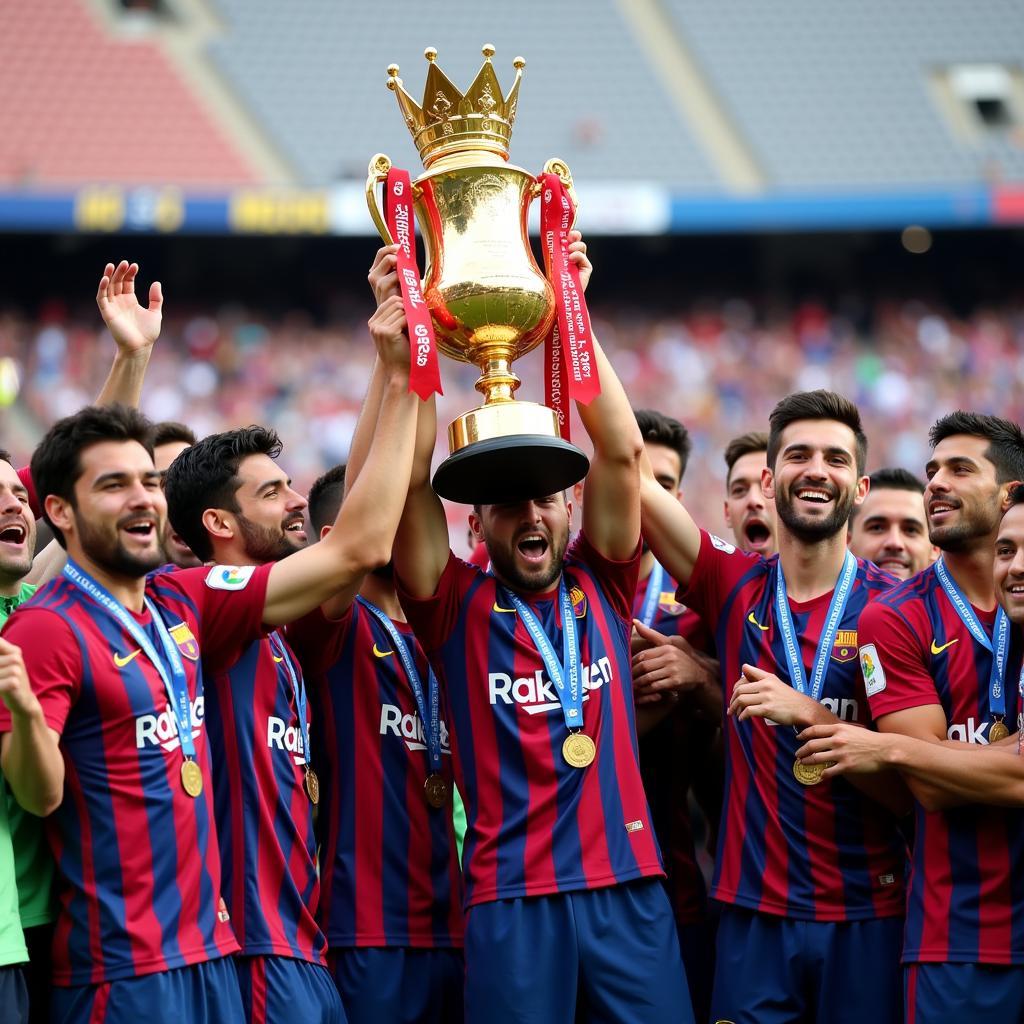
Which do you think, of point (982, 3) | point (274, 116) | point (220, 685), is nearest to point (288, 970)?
point (220, 685)

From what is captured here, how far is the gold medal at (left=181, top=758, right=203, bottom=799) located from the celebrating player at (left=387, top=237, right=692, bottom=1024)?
764 mm

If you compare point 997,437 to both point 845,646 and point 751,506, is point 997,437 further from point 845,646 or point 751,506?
point 751,506

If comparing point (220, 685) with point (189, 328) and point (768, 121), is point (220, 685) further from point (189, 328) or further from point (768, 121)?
point (768, 121)

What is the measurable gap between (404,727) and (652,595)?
1.16 metres

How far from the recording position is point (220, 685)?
12.5ft

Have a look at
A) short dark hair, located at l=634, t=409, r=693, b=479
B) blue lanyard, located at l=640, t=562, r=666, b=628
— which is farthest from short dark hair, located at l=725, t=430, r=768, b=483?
blue lanyard, located at l=640, t=562, r=666, b=628

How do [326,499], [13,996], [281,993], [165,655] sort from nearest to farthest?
[13,996], [165,655], [281,993], [326,499]

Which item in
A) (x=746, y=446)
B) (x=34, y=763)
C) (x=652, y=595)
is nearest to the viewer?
(x=34, y=763)

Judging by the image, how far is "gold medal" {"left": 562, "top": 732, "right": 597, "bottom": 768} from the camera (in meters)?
3.85

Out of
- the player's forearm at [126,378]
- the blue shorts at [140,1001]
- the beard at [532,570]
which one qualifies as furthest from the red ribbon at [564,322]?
the blue shorts at [140,1001]

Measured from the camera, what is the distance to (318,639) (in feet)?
13.4

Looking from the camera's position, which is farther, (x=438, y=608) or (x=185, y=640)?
(x=438, y=608)

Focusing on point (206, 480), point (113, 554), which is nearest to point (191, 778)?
point (113, 554)

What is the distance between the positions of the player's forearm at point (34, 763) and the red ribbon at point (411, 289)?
50.0 inches
